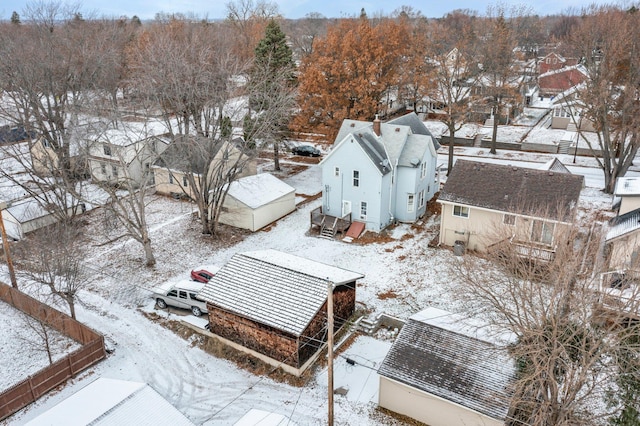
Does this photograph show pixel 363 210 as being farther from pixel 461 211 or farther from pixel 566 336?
pixel 566 336

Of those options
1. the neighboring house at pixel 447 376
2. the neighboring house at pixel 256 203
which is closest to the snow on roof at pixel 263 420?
the neighboring house at pixel 447 376

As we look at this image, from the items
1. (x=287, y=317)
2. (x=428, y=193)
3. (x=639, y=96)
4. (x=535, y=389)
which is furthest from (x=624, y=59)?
(x=287, y=317)

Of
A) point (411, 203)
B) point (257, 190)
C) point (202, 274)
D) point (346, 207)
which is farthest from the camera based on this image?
point (257, 190)

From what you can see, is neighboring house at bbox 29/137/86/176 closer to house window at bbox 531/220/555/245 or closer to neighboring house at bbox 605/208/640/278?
house window at bbox 531/220/555/245

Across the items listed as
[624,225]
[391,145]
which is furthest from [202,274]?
[624,225]

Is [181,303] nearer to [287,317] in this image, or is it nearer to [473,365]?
[287,317]
